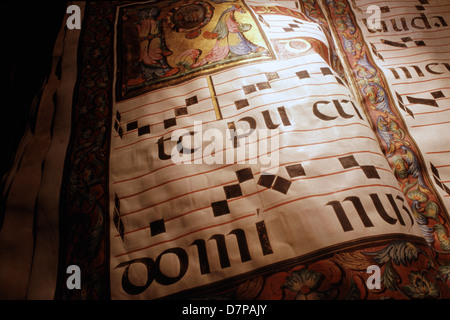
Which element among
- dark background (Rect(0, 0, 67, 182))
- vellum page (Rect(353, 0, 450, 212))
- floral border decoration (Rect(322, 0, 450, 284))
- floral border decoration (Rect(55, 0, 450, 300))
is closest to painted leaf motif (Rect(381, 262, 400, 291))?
floral border decoration (Rect(55, 0, 450, 300))

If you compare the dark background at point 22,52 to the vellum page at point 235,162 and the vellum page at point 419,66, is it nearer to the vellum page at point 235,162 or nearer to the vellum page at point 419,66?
the vellum page at point 235,162

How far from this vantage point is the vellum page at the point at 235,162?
74cm

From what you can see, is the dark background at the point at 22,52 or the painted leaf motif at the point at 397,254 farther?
the dark background at the point at 22,52

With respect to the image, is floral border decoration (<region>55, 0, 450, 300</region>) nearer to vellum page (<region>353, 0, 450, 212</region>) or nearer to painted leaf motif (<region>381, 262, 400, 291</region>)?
painted leaf motif (<region>381, 262, 400, 291</region>)

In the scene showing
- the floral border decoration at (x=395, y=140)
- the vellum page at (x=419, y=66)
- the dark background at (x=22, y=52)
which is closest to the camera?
the floral border decoration at (x=395, y=140)

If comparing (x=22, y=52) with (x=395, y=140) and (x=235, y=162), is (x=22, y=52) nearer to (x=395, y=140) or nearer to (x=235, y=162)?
(x=235, y=162)

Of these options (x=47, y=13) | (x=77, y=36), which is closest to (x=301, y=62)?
(x=77, y=36)

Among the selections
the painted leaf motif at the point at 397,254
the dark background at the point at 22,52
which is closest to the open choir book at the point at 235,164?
the painted leaf motif at the point at 397,254

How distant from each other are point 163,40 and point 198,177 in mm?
761

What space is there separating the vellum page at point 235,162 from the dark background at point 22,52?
722 millimetres

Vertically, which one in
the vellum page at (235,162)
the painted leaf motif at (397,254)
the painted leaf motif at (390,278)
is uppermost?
the vellum page at (235,162)

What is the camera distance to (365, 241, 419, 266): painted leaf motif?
0.67m

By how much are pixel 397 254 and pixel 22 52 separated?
2199mm
